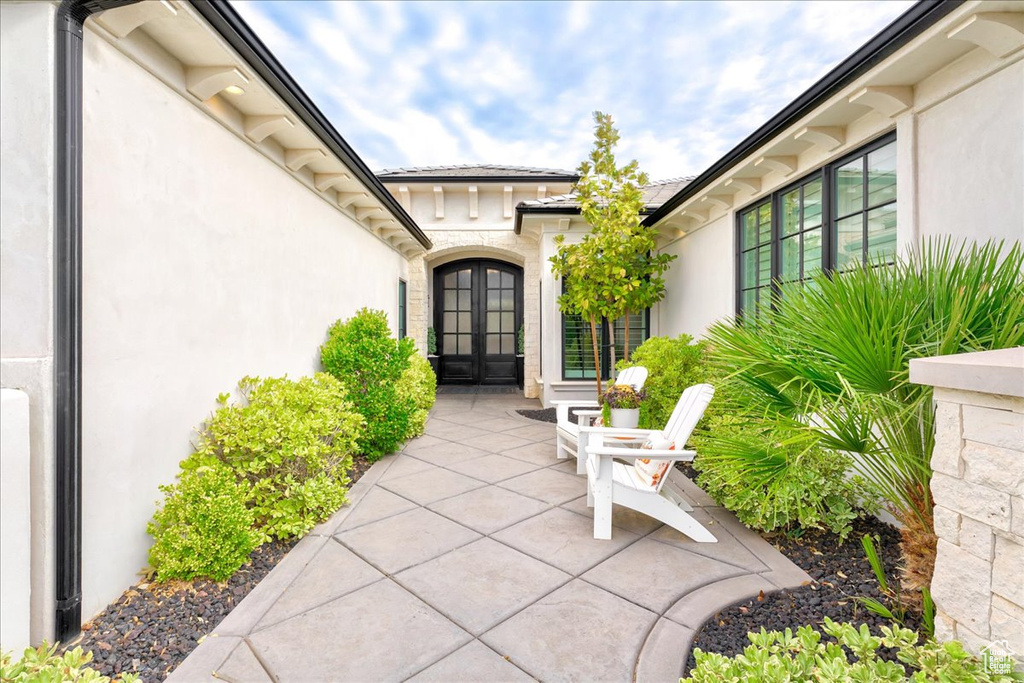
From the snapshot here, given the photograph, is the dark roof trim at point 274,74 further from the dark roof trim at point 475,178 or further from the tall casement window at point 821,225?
the dark roof trim at point 475,178

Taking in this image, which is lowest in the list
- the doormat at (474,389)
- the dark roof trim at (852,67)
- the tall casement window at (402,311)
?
the doormat at (474,389)

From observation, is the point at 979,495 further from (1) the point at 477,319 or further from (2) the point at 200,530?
(1) the point at 477,319

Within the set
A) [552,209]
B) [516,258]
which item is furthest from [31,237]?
[516,258]

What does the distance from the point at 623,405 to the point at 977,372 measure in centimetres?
370

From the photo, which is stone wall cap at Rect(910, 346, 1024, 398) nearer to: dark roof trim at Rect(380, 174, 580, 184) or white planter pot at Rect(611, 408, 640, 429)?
white planter pot at Rect(611, 408, 640, 429)

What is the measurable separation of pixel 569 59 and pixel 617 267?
2.44m

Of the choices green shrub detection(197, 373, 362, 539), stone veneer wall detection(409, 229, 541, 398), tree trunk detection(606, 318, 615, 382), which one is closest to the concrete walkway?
green shrub detection(197, 373, 362, 539)

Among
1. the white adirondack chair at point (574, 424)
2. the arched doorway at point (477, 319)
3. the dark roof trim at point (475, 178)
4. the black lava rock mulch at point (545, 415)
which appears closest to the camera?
the white adirondack chair at point (574, 424)

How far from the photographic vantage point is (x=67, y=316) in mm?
1808

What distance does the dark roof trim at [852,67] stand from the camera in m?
2.12

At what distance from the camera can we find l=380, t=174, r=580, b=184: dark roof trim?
330 inches

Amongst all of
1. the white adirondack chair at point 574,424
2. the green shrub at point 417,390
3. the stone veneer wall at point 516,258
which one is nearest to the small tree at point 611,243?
the white adirondack chair at point 574,424

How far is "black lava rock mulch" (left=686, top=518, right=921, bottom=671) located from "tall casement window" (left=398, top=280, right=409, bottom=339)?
268 inches

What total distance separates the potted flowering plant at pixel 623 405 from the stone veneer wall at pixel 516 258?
3618 mm
